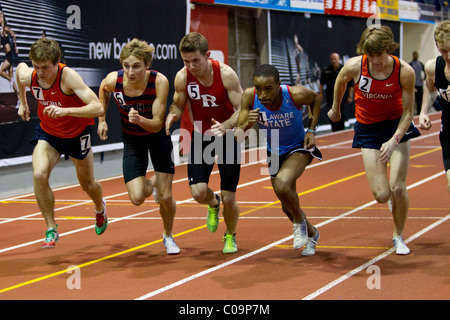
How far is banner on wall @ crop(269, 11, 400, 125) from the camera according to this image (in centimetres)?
1856

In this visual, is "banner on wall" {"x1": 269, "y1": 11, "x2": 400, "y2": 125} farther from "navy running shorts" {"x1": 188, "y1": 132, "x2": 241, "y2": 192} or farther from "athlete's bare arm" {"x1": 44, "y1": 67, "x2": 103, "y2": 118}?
"athlete's bare arm" {"x1": 44, "y1": 67, "x2": 103, "y2": 118}

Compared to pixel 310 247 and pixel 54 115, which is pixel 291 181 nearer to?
pixel 310 247

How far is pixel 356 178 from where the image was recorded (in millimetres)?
12250

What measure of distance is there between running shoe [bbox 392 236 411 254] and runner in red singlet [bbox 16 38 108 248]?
3.17 meters

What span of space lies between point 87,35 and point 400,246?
786 centimetres

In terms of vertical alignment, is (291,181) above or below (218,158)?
below

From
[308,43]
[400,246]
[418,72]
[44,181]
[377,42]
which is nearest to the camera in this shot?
[377,42]

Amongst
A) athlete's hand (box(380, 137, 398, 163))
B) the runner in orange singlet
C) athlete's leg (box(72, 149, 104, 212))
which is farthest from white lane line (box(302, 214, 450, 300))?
athlete's leg (box(72, 149, 104, 212))

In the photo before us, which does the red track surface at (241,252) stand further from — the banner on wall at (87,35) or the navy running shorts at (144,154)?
the banner on wall at (87,35)

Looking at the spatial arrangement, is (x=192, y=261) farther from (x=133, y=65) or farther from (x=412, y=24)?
(x=412, y=24)

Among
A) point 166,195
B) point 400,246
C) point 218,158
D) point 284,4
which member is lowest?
point 400,246

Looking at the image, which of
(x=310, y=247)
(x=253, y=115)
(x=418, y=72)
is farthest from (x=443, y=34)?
(x=418, y=72)

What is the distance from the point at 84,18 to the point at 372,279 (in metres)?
8.49

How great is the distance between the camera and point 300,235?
6.70m
